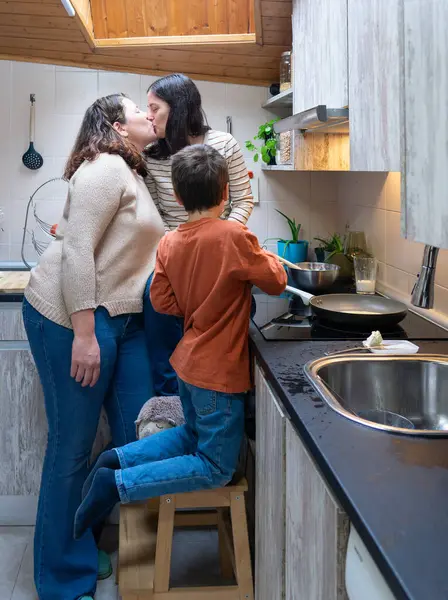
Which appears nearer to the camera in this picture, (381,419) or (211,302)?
(381,419)

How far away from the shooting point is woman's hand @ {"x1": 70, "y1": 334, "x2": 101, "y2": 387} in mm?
2068

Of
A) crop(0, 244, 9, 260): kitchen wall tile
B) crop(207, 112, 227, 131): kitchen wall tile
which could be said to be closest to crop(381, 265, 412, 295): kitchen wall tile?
crop(207, 112, 227, 131): kitchen wall tile

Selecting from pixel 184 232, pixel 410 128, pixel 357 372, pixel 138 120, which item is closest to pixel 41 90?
pixel 138 120

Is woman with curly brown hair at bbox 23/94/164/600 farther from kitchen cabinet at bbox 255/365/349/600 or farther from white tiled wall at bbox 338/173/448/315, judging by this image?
Answer: white tiled wall at bbox 338/173/448/315

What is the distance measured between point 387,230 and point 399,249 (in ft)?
0.56

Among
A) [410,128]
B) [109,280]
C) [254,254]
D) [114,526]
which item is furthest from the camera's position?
[114,526]

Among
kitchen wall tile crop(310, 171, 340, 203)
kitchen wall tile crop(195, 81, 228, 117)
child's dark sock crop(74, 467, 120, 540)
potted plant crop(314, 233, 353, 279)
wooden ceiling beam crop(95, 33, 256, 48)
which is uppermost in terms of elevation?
wooden ceiling beam crop(95, 33, 256, 48)

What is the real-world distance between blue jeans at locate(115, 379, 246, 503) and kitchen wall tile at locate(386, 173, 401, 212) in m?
0.99

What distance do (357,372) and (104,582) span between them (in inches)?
51.8

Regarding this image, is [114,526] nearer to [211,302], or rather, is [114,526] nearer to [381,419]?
[211,302]

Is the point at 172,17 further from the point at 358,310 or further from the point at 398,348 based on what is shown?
the point at 398,348

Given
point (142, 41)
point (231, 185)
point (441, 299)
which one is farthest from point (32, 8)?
point (441, 299)

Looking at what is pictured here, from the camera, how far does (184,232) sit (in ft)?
6.14

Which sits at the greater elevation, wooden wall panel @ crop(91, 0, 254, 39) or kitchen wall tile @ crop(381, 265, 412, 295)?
wooden wall panel @ crop(91, 0, 254, 39)
